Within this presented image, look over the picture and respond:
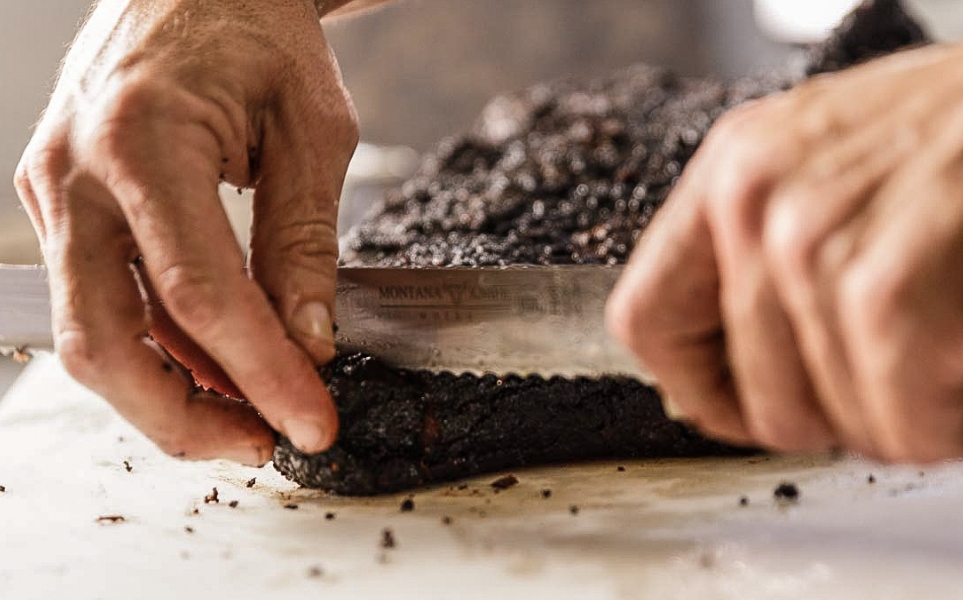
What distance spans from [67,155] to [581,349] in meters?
0.91

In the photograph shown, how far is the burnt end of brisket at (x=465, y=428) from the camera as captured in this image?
1816mm

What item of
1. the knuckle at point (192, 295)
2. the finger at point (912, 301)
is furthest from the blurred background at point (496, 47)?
the finger at point (912, 301)

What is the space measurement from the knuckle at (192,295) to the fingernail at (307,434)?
0.79 feet

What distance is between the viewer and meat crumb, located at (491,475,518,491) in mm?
1830

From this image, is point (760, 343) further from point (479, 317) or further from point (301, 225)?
point (301, 225)

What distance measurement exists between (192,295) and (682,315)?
0.74 metres

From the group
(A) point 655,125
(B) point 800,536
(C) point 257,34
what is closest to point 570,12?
(A) point 655,125

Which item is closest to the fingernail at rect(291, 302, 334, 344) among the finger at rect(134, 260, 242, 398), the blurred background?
the finger at rect(134, 260, 242, 398)

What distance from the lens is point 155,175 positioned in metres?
1.47

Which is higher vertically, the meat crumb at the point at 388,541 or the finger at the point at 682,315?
the finger at the point at 682,315

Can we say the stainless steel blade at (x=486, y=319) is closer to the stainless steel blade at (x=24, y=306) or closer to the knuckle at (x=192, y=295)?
the knuckle at (x=192, y=295)

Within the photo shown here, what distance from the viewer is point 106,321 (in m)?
1.51

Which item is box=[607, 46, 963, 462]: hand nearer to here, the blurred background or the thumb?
the thumb

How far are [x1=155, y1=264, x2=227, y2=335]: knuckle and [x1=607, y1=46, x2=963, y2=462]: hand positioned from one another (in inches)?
25.8
